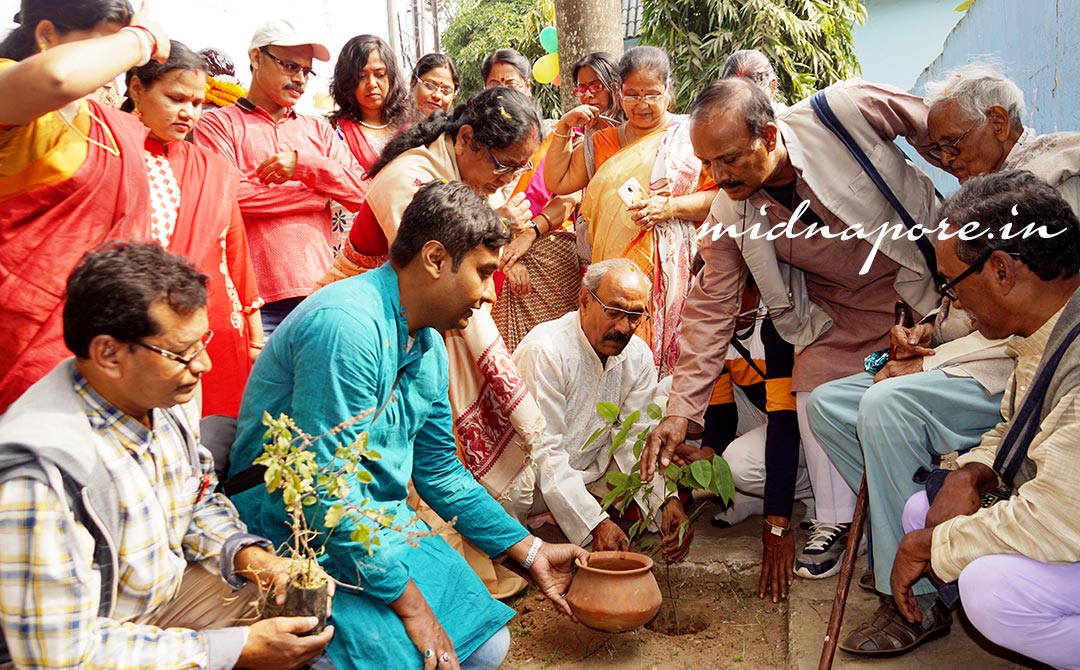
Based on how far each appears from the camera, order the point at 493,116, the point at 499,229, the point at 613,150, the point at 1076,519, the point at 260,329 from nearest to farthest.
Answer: the point at 1076,519 < the point at 499,229 < the point at 493,116 < the point at 260,329 < the point at 613,150

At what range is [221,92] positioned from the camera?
5613 mm

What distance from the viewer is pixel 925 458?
10.7 feet

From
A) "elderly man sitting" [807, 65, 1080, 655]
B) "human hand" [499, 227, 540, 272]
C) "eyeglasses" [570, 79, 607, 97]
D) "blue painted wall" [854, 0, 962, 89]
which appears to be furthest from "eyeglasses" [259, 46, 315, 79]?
"blue painted wall" [854, 0, 962, 89]

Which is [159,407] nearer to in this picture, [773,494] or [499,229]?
[499,229]

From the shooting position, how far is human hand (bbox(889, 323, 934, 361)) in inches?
139

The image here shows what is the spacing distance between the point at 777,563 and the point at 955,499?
52.8 inches

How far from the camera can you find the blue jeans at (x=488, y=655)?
9.54ft

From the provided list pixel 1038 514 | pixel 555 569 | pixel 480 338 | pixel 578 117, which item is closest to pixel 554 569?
pixel 555 569

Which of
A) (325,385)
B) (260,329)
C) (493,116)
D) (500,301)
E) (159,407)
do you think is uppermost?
(493,116)

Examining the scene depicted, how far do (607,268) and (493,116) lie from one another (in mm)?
920

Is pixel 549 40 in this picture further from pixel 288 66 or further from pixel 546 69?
pixel 288 66

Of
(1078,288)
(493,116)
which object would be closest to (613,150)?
(493,116)

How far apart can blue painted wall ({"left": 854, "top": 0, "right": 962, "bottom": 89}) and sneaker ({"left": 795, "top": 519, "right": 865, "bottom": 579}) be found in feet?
49.2

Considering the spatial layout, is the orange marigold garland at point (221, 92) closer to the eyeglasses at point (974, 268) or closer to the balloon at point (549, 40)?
the eyeglasses at point (974, 268)
